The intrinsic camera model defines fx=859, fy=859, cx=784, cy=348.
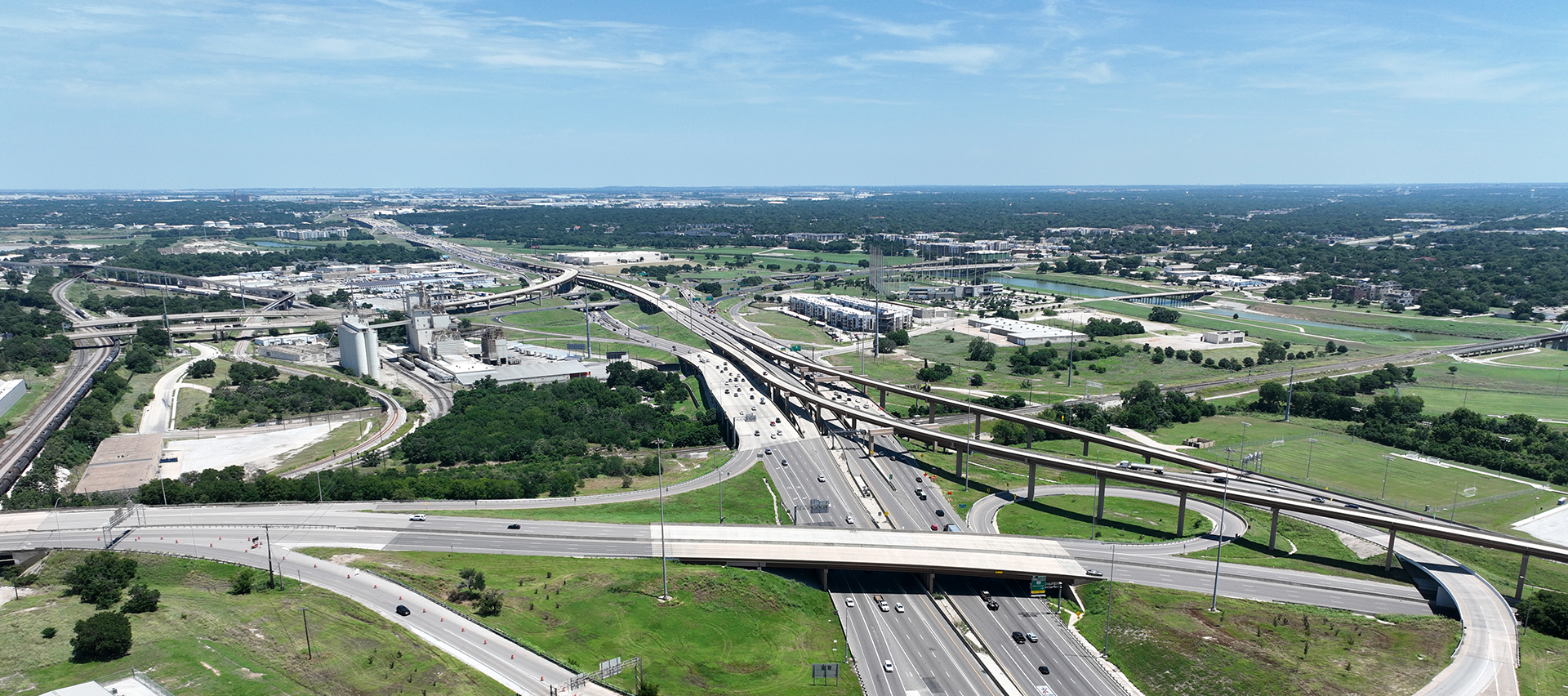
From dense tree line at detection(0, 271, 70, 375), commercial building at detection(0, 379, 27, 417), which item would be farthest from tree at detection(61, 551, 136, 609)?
dense tree line at detection(0, 271, 70, 375)

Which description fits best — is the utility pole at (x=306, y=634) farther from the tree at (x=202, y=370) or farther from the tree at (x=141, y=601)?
the tree at (x=202, y=370)

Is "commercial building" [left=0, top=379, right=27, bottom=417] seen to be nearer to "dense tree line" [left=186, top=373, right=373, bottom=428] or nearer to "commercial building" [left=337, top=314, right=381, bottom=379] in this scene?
"dense tree line" [left=186, top=373, right=373, bottom=428]

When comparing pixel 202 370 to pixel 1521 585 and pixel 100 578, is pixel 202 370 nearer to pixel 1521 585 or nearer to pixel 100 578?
pixel 100 578

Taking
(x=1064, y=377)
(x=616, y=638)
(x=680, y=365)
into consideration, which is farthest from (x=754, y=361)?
(x=616, y=638)

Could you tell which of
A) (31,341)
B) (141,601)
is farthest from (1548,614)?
(31,341)

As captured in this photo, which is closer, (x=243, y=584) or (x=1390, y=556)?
(x=243, y=584)

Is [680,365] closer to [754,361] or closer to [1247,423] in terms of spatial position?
[754,361]
